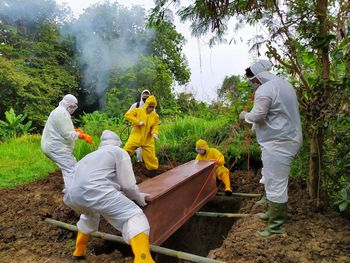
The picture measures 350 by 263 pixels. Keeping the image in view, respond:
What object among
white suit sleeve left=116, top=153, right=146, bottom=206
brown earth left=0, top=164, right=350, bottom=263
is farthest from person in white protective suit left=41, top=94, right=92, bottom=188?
white suit sleeve left=116, top=153, right=146, bottom=206

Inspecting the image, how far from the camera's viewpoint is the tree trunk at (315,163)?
4079 millimetres

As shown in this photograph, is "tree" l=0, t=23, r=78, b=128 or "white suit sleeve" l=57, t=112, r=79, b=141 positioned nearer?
"white suit sleeve" l=57, t=112, r=79, b=141

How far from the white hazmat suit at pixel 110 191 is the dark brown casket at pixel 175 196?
299 mm

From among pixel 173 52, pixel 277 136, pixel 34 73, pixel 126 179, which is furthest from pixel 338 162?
pixel 173 52

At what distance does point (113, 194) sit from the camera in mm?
3211

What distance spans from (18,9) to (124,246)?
1647 cm

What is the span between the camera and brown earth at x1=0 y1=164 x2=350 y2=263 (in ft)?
10.6

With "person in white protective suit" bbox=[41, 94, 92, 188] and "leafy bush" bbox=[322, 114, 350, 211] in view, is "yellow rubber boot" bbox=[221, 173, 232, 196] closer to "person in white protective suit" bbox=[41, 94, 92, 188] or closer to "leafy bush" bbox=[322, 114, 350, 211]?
"leafy bush" bbox=[322, 114, 350, 211]

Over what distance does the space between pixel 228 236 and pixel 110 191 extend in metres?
1.46

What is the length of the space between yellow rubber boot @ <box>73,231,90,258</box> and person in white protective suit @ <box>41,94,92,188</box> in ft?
5.43

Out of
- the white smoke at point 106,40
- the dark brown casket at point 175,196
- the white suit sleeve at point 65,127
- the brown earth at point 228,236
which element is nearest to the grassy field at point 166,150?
the dark brown casket at point 175,196

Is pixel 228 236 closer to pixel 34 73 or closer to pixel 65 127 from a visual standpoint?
pixel 65 127

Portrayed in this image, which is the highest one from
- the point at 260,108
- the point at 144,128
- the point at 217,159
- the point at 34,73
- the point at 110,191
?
the point at 34,73

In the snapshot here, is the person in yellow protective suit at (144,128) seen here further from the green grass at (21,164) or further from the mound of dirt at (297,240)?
the mound of dirt at (297,240)
